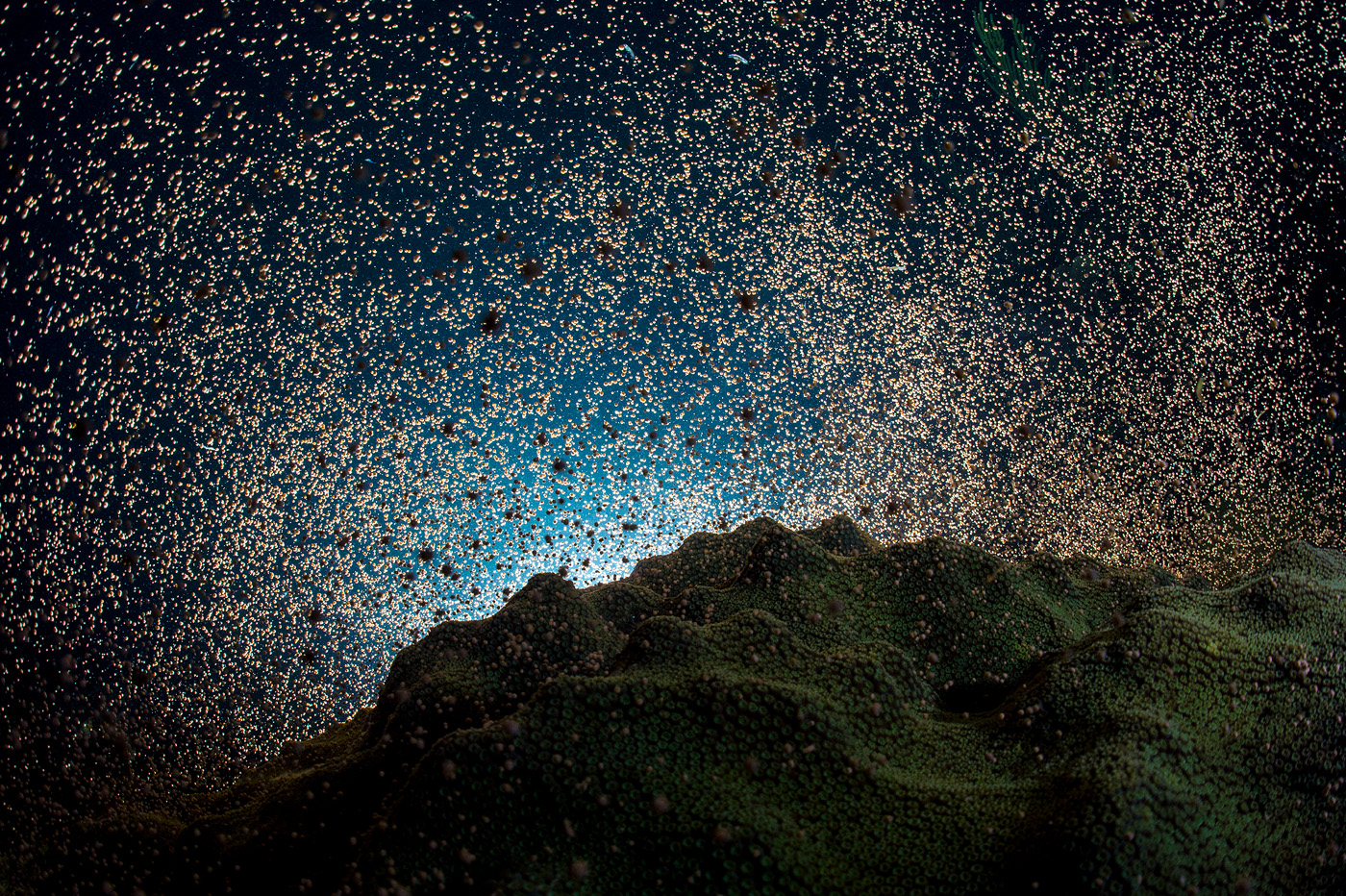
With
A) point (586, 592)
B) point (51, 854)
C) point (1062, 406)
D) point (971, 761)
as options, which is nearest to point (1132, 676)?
point (971, 761)

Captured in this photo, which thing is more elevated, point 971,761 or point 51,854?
point 971,761

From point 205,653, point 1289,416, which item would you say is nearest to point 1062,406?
point 1289,416

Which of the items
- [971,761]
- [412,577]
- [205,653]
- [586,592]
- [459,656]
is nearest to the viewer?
[971,761]

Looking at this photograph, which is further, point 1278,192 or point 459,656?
point 1278,192

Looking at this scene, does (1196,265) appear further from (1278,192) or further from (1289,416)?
(1289,416)

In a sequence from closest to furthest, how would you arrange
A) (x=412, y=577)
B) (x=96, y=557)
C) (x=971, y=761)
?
(x=971, y=761) → (x=96, y=557) → (x=412, y=577)

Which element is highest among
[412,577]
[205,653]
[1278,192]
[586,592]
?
[1278,192]
